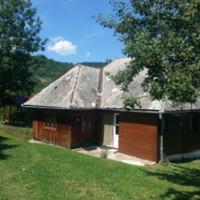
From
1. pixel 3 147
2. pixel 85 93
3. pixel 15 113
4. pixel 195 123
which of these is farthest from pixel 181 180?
pixel 15 113

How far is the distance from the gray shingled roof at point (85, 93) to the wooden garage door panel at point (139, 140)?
49.9 inches

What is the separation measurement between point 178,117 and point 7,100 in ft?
84.8

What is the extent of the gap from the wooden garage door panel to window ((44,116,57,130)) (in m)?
4.49

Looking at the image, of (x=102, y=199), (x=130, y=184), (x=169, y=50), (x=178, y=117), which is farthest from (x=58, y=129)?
(x=169, y=50)

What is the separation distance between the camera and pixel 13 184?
11.7 meters

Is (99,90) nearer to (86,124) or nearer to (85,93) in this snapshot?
(85,93)

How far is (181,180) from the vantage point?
1503cm

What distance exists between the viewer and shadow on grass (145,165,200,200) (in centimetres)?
1219

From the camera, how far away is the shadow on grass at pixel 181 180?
40.0ft

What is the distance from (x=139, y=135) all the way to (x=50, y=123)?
642cm

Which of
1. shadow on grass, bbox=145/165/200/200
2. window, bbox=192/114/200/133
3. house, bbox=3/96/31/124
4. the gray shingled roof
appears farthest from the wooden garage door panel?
house, bbox=3/96/31/124

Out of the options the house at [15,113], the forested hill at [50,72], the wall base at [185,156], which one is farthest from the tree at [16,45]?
the forested hill at [50,72]

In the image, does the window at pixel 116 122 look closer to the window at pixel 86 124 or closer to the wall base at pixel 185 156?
the window at pixel 86 124

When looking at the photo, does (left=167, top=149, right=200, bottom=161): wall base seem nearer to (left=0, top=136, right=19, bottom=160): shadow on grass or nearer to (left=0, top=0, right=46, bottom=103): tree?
(left=0, top=136, right=19, bottom=160): shadow on grass
